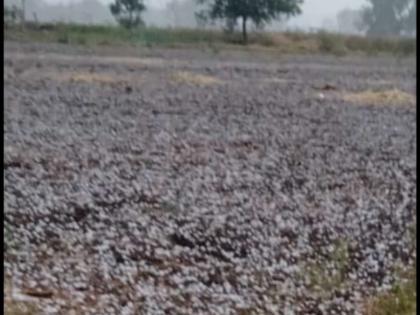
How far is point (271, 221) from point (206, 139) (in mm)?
3772

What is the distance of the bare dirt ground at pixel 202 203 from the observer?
4066mm

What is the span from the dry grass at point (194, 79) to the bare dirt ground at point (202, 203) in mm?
2866

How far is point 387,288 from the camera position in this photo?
4293 millimetres

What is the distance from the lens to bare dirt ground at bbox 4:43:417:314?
4.07m

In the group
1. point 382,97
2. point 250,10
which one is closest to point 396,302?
point 382,97

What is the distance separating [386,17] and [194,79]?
1527 inches

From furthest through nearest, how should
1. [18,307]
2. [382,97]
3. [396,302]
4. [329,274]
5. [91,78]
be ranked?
1. [91,78]
2. [382,97]
3. [329,274]
4. [396,302]
5. [18,307]

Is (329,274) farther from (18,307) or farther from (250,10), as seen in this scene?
(250,10)

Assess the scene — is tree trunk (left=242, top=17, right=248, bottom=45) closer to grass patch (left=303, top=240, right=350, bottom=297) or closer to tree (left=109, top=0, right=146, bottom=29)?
tree (left=109, top=0, right=146, bottom=29)

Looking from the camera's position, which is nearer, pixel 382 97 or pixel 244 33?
pixel 382 97

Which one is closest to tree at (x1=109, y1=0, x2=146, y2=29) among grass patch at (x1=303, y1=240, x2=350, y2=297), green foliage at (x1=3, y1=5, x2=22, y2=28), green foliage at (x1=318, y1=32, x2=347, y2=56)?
green foliage at (x1=3, y1=5, x2=22, y2=28)

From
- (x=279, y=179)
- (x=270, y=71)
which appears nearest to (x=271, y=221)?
(x=279, y=179)

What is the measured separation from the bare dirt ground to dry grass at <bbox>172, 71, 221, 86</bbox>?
2.87m

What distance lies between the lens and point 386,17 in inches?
2103
